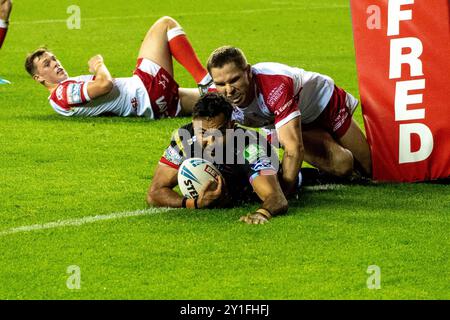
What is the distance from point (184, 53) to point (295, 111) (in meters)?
3.78

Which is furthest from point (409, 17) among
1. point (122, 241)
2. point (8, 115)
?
point (8, 115)

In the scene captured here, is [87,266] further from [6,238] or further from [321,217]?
[321,217]

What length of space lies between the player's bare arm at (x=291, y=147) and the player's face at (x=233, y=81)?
0.36 metres

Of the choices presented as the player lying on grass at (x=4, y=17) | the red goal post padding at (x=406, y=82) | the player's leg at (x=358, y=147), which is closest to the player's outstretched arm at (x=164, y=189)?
the player's leg at (x=358, y=147)

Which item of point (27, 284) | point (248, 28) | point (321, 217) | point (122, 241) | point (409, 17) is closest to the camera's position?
point (27, 284)

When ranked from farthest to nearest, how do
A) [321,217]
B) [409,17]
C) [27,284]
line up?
1. [409,17]
2. [321,217]
3. [27,284]

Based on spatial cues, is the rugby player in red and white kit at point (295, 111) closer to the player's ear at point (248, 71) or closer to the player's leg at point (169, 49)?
the player's ear at point (248, 71)

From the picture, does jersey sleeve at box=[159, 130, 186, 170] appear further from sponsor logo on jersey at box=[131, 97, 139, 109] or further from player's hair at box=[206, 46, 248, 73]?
sponsor logo on jersey at box=[131, 97, 139, 109]

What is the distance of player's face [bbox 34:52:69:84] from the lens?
12.0 meters

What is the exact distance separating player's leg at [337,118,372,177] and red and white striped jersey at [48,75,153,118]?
10.1 feet

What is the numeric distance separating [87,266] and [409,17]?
10.7 feet

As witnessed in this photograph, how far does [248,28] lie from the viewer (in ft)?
63.7

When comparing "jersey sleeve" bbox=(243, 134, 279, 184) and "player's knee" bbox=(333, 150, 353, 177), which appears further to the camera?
"player's knee" bbox=(333, 150, 353, 177)

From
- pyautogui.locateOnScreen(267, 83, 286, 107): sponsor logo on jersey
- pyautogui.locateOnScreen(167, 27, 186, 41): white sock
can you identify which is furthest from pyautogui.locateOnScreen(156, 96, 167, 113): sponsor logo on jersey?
pyautogui.locateOnScreen(267, 83, 286, 107): sponsor logo on jersey
